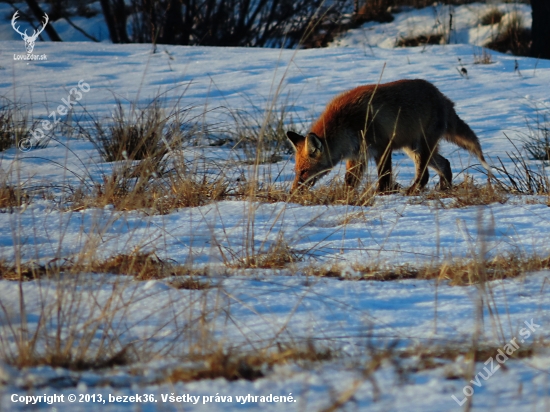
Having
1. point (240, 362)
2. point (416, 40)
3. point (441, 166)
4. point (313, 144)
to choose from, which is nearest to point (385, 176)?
point (313, 144)

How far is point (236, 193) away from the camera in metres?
5.28

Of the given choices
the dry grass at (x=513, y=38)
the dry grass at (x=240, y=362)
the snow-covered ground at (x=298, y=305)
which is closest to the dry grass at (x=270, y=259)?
the snow-covered ground at (x=298, y=305)

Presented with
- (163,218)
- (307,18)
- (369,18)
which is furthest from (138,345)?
(369,18)

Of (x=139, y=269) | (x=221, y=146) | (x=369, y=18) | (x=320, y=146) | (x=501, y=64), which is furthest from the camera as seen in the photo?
(x=369, y=18)

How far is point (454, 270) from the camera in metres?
3.20

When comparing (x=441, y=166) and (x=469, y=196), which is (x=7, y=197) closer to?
(x=469, y=196)

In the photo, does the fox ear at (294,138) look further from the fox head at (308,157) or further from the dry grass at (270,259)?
the dry grass at (270,259)

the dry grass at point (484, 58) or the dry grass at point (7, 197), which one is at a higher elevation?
the dry grass at point (484, 58)

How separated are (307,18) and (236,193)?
11924 millimetres

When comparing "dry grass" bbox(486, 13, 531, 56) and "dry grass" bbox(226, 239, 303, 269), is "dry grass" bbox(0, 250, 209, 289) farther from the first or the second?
"dry grass" bbox(486, 13, 531, 56)

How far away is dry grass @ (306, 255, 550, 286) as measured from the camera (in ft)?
10.3

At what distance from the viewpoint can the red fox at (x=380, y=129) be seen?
6574 mm

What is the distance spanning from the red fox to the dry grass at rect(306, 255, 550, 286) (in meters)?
3.18

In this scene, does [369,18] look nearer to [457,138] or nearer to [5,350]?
[457,138]
